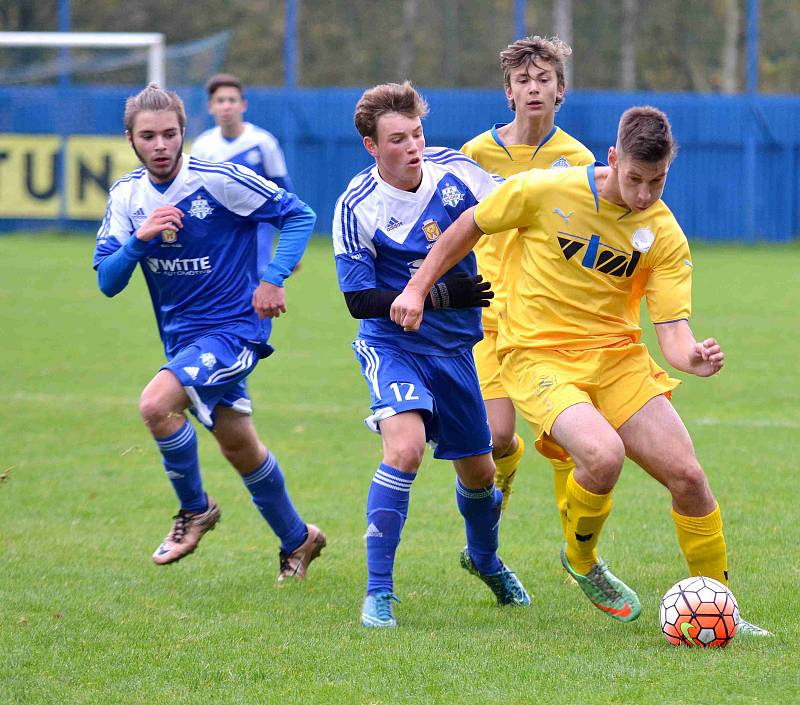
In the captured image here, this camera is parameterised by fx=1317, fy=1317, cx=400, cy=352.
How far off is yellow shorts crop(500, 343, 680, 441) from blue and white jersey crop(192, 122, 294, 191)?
17.1 feet

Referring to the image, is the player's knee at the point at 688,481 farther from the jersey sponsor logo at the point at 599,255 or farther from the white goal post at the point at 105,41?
the white goal post at the point at 105,41

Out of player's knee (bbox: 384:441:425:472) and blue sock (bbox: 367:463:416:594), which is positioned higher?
player's knee (bbox: 384:441:425:472)

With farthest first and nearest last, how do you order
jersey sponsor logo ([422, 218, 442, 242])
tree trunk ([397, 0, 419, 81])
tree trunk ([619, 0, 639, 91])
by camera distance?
1. tree trunk ([397, 0, 419, 81])
2. tree trunk ([619, 0, 639, 91])
3. jersey sponsor logo ([422, 218, 442, 242])

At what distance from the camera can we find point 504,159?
5848mm

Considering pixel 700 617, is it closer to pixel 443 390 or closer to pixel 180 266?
pixel 443 390

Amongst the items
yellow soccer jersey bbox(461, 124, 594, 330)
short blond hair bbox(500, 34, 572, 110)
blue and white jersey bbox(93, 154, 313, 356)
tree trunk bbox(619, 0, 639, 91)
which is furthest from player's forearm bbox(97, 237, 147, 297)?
A: tree trunk bbox(619, 0, 639, 91)

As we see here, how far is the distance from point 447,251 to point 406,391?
0.53 metres

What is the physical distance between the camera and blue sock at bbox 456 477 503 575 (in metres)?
5.22

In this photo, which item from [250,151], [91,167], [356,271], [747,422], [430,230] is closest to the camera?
[356,271]

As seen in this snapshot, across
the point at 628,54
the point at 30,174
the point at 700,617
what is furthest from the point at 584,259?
the point at 628,54

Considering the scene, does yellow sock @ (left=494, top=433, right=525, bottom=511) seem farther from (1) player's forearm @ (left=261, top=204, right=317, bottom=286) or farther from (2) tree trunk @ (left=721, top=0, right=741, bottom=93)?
(2) tree trunk @ (left=721, top=0, right=741, bottom=93)

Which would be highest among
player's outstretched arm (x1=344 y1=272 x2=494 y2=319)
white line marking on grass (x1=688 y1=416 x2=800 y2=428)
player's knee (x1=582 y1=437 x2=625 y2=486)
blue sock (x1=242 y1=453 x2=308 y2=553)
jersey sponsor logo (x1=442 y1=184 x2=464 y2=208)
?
jersey sponsor logo (x1=442 y1=184 x2=464 y2=208)

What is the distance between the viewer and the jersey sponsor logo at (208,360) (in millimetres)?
5402

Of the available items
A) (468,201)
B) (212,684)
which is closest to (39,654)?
(212,684)
